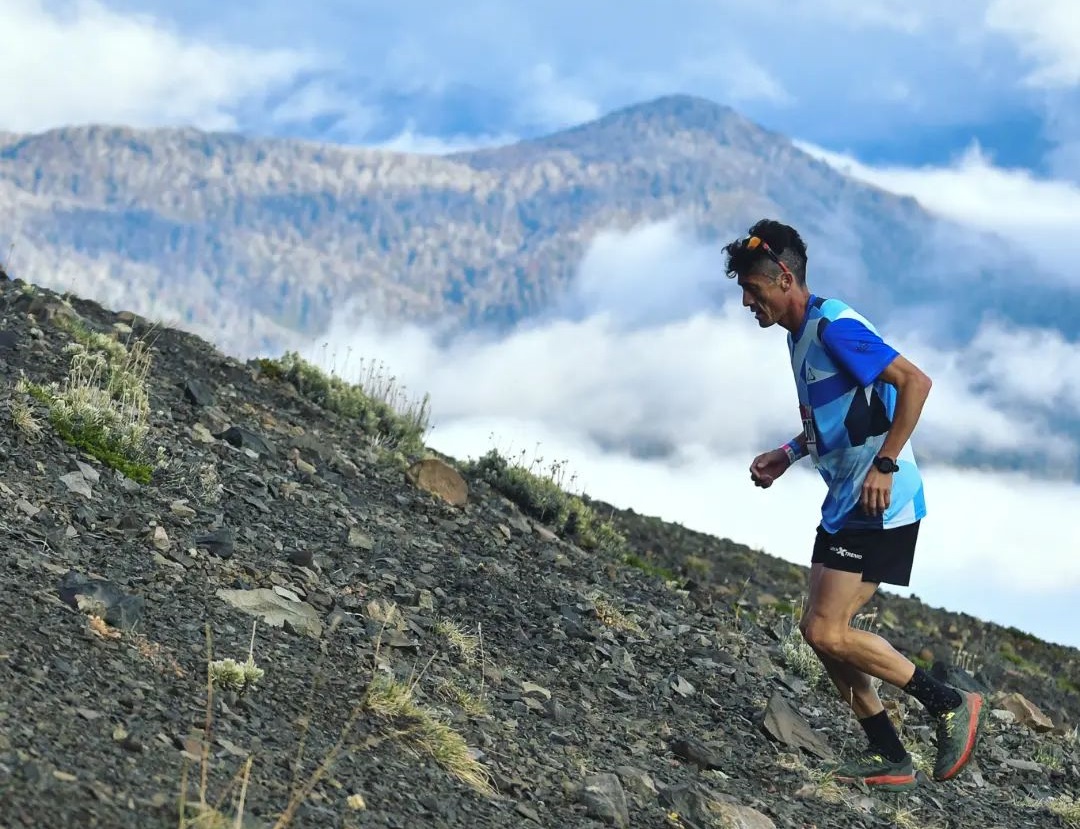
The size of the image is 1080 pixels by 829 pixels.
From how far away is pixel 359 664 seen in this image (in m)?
6.34

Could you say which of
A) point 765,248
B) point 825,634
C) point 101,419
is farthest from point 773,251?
point 101,419

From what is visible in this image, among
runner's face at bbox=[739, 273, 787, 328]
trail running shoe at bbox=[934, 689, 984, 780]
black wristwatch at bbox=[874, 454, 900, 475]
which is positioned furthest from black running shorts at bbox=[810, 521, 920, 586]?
runner's face at bbox=[739, 273, 787, 328]

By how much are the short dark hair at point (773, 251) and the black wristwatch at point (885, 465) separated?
0.96m

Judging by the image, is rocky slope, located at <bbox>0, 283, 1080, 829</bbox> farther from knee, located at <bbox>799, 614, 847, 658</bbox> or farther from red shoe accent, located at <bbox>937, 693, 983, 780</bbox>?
knee, located at <bbox>799, 614, 847, 658</bbox>

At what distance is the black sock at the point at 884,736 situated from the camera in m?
6.78

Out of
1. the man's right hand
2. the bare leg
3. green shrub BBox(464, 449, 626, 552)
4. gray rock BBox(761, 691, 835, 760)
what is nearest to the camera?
the bare leg

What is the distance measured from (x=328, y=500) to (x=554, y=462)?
4.22 metres

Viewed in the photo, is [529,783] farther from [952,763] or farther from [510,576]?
[510,576]

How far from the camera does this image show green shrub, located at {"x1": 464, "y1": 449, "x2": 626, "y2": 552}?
13.0 m

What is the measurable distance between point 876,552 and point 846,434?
605 mm

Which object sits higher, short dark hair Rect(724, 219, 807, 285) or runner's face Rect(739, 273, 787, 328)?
short dark hair Rect(724, 219, 807, 285)

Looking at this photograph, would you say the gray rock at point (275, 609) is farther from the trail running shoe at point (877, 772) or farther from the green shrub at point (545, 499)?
the green shrub at point (545, 499)

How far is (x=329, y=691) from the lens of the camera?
5.76 m

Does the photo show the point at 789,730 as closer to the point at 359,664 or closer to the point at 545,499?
the point at 359,664
